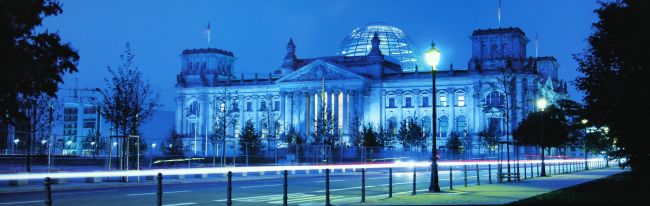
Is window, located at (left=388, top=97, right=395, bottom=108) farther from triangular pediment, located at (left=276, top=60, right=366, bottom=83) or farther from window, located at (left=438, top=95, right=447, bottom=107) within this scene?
window, located at (left=438, top=95, right=447, bottom=107)

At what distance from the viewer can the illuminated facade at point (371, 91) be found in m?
130

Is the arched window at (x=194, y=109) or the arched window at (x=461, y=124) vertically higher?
the arched window at (x=194, y=109)

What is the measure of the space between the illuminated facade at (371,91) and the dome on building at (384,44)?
62.5 inches

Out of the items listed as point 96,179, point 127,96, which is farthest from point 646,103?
point 127,96

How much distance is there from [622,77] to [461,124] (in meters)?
109

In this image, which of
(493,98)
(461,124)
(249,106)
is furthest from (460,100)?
(249,106)

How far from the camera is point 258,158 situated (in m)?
52.5

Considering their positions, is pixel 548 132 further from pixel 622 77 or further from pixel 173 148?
pixel 622 77

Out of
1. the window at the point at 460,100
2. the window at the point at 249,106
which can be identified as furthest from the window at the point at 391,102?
the window at the point at 249,106

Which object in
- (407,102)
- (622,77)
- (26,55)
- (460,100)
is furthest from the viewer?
(407,102)

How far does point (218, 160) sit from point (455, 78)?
86.6 metres

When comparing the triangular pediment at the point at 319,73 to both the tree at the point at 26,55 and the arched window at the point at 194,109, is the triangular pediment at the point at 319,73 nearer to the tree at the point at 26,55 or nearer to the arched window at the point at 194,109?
the arched window at the point at 194,109

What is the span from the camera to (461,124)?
442 feet

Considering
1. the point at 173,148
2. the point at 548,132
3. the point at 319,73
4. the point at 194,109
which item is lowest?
the point at 173,148
